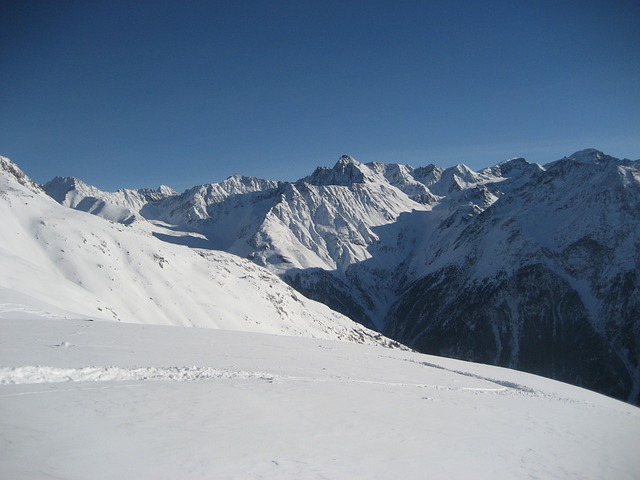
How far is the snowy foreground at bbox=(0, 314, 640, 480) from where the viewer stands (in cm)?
1151

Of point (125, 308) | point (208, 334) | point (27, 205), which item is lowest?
point (125, 308)

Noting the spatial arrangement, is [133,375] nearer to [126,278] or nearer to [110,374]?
[110,374]

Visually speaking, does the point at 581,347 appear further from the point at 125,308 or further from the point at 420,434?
the point at 420,434

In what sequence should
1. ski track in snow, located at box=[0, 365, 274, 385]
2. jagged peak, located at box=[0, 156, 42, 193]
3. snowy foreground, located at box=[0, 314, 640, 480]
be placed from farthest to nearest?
1. jagged peak, located at box=[0, 156, 42, 193]
2. ski track in snow, located at box=[0, 365, 274, 385]
3. snowy foreground, located at box=[0, 314, 640, 480]

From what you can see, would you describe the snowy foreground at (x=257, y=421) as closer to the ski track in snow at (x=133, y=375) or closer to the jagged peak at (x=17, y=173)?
the ski track in snow at (x=133, y=375)

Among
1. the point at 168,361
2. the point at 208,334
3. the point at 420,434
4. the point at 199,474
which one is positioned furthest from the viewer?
the point at 208,334

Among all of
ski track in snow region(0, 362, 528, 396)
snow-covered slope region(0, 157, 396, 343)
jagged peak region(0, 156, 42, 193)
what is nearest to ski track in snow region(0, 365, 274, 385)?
→ ski track in snow region(0, 362, 528, 396)

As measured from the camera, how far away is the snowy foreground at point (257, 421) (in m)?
11.5

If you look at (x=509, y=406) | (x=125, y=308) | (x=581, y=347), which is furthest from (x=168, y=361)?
(x=581, y=347)

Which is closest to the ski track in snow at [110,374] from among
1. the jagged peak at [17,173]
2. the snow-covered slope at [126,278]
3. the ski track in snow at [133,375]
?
the ski track in snow at [133,375]

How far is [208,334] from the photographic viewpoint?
38094mm

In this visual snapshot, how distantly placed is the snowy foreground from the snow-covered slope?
1444 inches

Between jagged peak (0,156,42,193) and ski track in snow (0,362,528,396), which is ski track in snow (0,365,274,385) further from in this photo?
jagged peak (0,156,42,193)

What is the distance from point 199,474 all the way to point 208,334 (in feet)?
93.0
